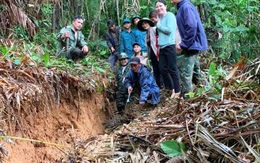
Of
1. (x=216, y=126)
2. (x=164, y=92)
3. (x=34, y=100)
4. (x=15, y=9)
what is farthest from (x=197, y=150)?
(x=15, y=9)

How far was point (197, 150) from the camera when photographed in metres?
2.12

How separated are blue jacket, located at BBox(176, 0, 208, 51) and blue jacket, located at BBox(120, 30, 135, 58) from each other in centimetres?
387

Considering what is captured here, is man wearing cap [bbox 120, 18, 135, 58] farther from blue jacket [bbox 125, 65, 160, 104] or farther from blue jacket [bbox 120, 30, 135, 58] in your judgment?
blue jacket [bbox 125, 65, 160, 104]

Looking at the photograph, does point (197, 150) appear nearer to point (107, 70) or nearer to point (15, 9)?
point (15, 9)

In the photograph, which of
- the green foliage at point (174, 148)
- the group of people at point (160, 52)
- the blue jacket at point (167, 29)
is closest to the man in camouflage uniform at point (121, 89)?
the group of people at point (160, 52)

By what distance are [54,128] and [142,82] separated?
1.95 meters

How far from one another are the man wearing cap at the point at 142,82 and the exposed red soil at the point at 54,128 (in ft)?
2.31

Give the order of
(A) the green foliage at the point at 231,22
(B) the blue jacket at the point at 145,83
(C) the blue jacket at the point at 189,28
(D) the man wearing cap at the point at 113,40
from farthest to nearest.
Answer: (D) the man wearing cap at the point at 113,40
(A) the green foliage at the point at 231,22
(B) the blue jacket at the point at 145,83
(C) the blue jacket at the point at 189,28

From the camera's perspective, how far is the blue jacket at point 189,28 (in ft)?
19.7

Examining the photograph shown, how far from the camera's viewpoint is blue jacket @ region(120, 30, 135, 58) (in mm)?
10086

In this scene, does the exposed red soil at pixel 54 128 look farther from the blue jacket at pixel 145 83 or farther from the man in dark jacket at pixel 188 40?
the man in dark jacket at pixel 188 40

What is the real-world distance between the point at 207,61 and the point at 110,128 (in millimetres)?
3452

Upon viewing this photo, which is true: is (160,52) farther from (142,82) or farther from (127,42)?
(127,42)

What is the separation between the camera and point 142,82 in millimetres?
7727
